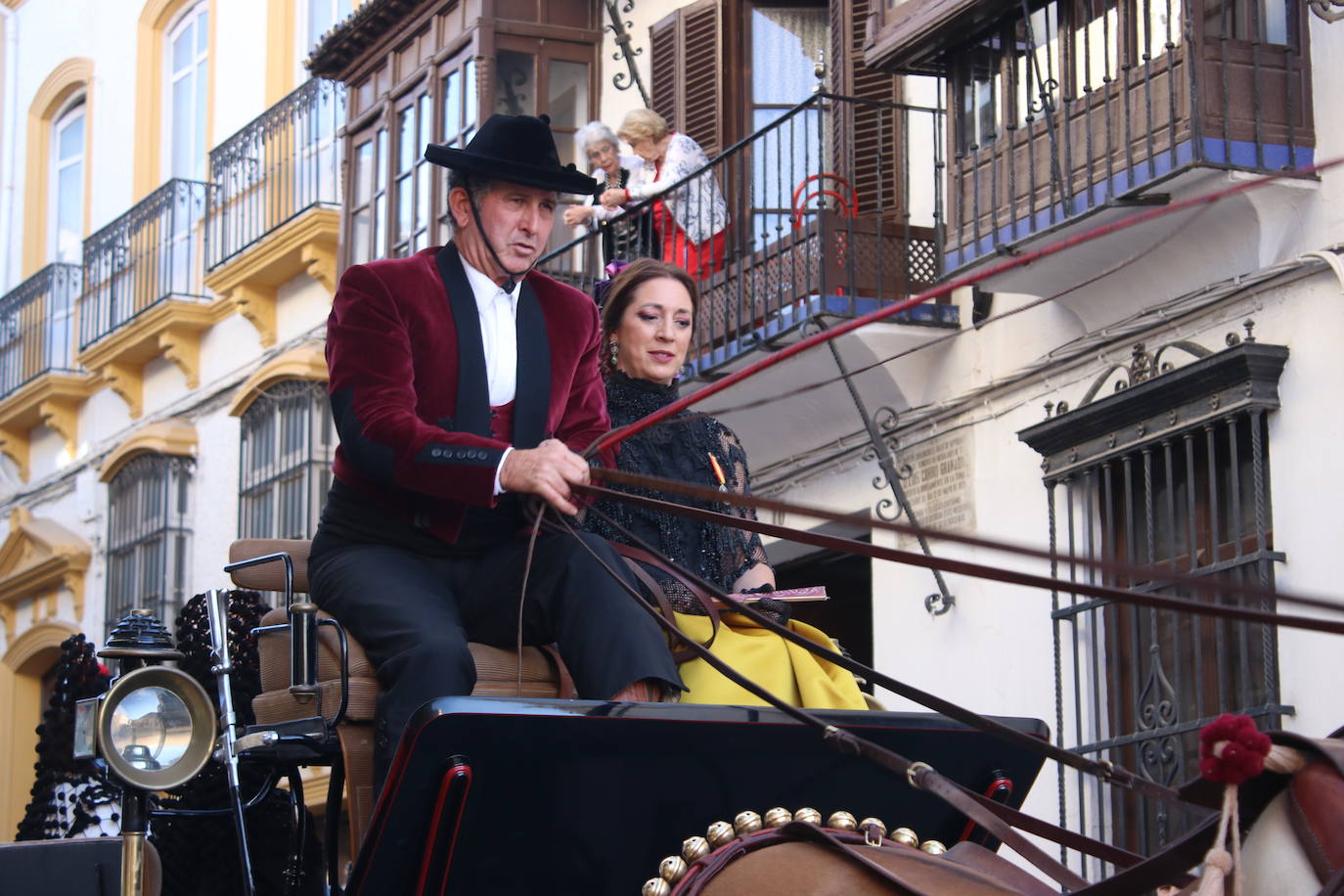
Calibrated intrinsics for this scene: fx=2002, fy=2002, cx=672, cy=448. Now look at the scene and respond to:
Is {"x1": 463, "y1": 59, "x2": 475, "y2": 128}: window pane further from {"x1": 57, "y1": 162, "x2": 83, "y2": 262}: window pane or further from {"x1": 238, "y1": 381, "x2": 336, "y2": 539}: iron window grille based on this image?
{"x1": 57, "y1": 162, "x2": 83, "y2": 262}: window pane

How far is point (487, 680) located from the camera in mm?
4172

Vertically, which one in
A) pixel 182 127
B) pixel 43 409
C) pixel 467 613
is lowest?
pixel 467 613

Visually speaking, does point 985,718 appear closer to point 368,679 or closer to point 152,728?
point 368,679

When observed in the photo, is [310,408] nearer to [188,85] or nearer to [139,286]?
[139,286]

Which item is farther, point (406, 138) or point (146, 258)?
point (146, 258)

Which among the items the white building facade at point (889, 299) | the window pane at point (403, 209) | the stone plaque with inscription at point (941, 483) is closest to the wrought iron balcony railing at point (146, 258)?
the white building facade at point (889, 299)

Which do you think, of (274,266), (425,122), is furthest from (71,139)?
(425,122)

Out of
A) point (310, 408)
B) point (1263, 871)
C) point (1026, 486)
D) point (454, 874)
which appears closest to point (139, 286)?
point (310, 408)

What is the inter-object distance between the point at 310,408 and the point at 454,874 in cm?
1177

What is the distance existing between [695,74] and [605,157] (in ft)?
4.60

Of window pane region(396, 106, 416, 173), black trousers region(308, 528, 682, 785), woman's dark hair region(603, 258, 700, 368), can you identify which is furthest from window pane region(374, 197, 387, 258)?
black trousers region(308, 528, 682, 785)

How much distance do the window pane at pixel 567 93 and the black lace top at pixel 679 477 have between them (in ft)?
27.4

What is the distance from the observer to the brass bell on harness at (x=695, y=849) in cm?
328

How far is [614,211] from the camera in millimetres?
11094
